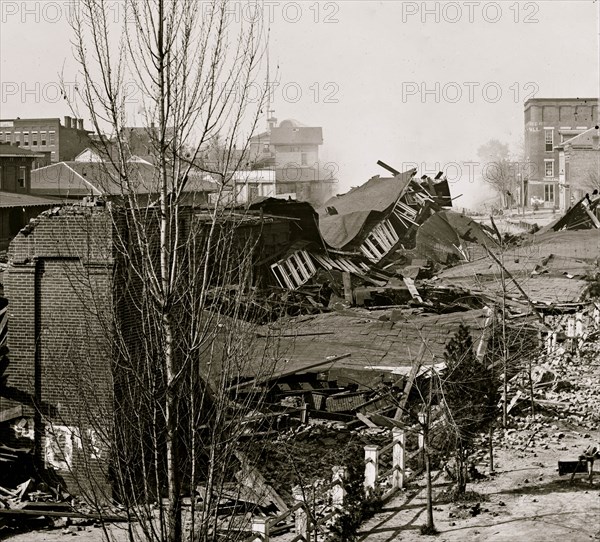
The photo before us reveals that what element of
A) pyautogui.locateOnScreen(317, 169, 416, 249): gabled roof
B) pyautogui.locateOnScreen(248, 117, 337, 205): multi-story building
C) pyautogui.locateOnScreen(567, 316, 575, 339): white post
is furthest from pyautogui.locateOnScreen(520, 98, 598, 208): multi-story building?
pyautogui.locateOnScreen(567, 316, 575, 339): white post

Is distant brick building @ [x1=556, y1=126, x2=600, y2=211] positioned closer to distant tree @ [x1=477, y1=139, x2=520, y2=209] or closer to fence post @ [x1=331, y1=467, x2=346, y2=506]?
distant tree @ [x1=477, y1=139, x2=520, y2=209]

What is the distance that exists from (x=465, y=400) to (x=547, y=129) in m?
81.0

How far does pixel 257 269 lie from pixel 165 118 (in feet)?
74.1

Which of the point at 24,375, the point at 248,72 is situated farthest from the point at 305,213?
the point at 248,72

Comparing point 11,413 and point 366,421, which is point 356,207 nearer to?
point 366,421

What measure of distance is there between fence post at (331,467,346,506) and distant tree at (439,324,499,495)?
1866mm

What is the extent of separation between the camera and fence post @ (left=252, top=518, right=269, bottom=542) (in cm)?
1037

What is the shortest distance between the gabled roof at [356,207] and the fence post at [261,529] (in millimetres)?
28869

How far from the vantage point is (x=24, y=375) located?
48.5 feet

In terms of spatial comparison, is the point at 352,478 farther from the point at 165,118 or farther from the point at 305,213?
the point at 305,213

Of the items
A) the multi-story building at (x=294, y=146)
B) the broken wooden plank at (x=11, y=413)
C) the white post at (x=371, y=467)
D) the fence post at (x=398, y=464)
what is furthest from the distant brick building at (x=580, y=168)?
the broken wooden plank at (x=11, y=413)

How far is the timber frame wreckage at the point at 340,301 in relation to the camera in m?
14.3

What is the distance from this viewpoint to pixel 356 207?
1764 inches

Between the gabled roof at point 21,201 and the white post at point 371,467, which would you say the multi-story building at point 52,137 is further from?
the white post at point 371,467
